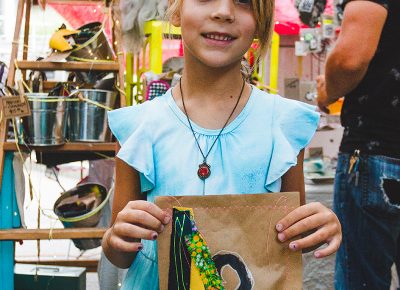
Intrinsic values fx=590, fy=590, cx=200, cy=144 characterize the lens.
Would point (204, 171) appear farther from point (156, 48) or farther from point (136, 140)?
point (156, 48)

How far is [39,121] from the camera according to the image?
255 centimetres

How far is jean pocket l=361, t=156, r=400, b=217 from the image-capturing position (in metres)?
1.75

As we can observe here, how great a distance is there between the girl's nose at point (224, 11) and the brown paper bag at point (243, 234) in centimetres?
34

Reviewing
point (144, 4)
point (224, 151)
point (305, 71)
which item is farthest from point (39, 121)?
point (305, 71)

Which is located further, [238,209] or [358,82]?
[358,82]

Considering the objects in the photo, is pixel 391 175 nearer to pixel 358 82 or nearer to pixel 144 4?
pixel 358 82

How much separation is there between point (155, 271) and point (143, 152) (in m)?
0.24

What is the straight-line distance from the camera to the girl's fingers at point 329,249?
104 cm

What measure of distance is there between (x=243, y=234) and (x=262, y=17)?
0.45 metres

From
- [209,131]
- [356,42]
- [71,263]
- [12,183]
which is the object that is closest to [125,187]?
[209,131]

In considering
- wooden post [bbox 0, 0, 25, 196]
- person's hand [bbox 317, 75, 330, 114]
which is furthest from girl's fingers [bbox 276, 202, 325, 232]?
wooden post [bbox 0, 0, 25, 196]

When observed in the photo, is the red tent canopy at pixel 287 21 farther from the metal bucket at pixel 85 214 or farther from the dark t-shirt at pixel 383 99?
the dark t-shirt at pixel 383 99

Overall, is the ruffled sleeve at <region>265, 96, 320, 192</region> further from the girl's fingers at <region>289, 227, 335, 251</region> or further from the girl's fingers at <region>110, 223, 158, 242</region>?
the girl's fingers at <region>110, 223, 158, 242</region>

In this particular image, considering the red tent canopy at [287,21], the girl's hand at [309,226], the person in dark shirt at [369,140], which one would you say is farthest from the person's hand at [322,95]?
the red tent canopy at [287,21]
